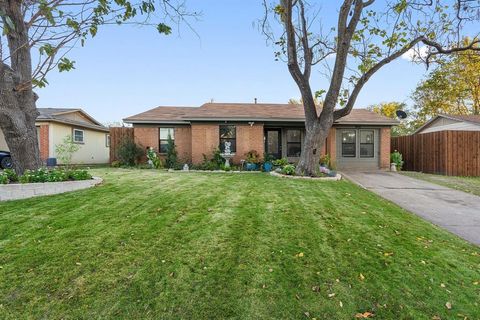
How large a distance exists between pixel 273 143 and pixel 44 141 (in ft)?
43.4

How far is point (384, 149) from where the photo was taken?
15.3 metres

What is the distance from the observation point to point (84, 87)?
1586 centimetres

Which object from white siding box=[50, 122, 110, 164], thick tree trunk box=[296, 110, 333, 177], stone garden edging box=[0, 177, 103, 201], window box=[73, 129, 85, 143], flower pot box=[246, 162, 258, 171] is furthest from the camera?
window box=[73, 129, 85, 143]

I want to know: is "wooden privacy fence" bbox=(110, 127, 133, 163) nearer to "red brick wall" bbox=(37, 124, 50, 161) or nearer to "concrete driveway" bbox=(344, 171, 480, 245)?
"red brick wall" bbox=(37, 124, 50, 161)

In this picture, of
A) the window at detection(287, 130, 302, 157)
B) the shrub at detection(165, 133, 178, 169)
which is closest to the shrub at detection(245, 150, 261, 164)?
the window at detection(287, 130, 302, 157)

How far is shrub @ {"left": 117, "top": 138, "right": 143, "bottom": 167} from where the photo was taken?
1482 cm

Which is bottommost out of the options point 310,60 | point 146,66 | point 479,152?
point 479,152

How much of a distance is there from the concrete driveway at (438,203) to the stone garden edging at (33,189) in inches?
329

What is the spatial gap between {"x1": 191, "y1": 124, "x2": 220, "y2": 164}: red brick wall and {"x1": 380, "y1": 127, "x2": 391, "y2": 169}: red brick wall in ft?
29.1

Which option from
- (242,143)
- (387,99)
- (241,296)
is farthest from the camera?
(387,99)

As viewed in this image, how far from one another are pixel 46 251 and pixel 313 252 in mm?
3538

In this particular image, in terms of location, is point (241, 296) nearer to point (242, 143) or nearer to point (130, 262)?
point (130, 262)

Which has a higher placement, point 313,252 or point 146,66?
point 146,66

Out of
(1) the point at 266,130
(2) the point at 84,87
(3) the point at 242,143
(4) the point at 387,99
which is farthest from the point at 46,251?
(4) the point at 387,99
